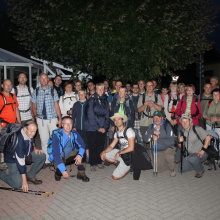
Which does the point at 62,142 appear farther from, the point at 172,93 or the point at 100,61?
the point at 100,61

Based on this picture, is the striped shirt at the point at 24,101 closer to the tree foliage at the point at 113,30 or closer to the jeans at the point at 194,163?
the tree foliage at the point at 113,30

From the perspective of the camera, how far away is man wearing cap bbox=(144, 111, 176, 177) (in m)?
5.53

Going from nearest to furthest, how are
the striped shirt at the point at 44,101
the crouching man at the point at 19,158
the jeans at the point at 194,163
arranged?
1. the crouching man at the point at 19,158
2. the jeans at the point at 194,163
3. the striped shirt at the point at 44,101

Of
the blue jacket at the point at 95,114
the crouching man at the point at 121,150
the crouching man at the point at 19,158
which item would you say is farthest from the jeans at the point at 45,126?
the crouching man at the point at 121,150

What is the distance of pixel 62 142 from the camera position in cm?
510

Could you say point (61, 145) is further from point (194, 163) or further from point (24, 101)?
point (194, 163)

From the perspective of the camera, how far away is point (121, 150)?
17.9ft

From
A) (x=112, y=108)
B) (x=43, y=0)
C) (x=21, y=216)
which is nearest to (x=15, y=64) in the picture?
(x=43, y=0)

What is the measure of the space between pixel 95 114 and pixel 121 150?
3.39 ft

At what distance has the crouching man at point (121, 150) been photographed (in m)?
5.23

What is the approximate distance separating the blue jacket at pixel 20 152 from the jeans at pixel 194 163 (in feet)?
10.7

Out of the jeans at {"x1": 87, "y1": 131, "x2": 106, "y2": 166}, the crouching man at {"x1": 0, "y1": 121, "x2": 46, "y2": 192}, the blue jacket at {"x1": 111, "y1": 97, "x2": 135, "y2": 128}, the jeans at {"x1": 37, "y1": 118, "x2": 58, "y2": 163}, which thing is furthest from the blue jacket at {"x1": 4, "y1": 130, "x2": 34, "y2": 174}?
the blue jacket at {"x1": 111, "y1": 97, "x2": 135, "y2": 128}

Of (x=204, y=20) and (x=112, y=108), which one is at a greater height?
(x=204, y=20)

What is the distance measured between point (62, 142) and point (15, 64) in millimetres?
7832
